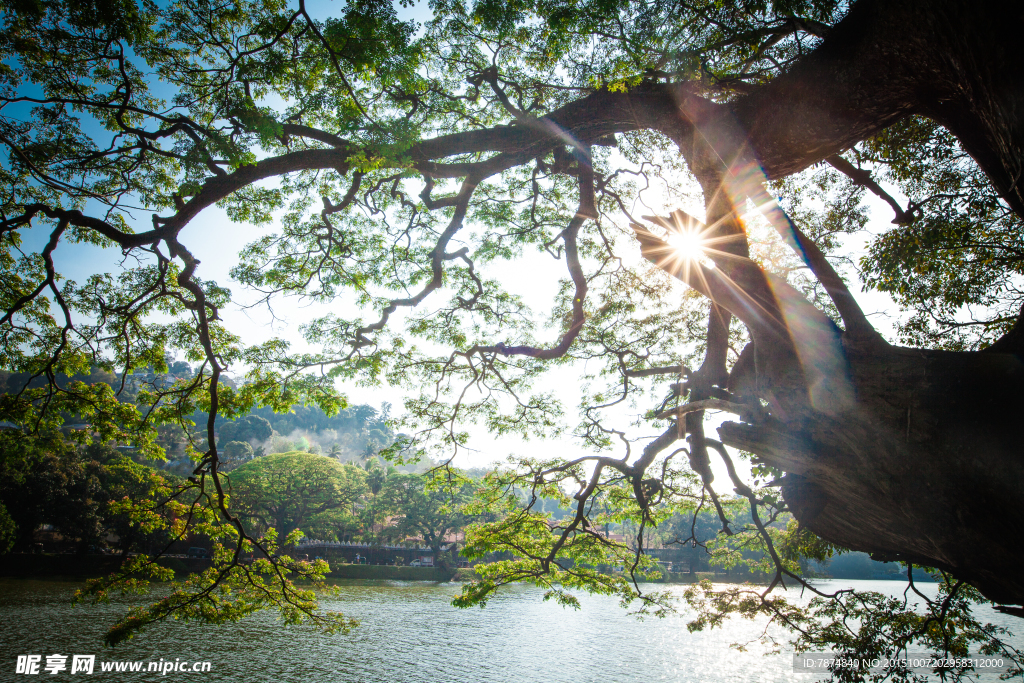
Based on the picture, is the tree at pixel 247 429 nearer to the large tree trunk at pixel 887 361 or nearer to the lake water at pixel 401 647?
the lake water at pixel 401 647

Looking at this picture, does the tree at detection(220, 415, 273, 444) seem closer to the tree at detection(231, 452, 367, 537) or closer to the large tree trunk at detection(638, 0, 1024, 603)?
the tree at detection(231, 452, 367, 537)

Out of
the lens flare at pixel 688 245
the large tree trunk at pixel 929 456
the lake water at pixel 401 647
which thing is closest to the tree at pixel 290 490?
the lake water at pixel 401 647

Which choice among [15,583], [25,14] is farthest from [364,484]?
[25,14]

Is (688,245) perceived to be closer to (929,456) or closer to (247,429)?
(929,456)

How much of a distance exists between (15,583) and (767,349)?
2571 cm

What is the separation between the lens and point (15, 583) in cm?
1694

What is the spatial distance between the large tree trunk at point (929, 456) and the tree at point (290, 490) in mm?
28594

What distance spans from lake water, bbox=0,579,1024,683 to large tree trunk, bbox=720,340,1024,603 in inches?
425

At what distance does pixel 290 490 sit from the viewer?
2694 centimetres

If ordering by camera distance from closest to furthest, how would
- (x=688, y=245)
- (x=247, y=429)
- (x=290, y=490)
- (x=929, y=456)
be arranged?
(x=929, y=456) → (x=688, y=245) → (x=290, y=490) → (x=247, y=429)

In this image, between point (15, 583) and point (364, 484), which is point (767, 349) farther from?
point (364, 484)

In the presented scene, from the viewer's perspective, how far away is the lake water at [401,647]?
1062cm

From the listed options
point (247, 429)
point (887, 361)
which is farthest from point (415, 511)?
point (247, 429)

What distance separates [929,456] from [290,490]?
29839 millimetres
